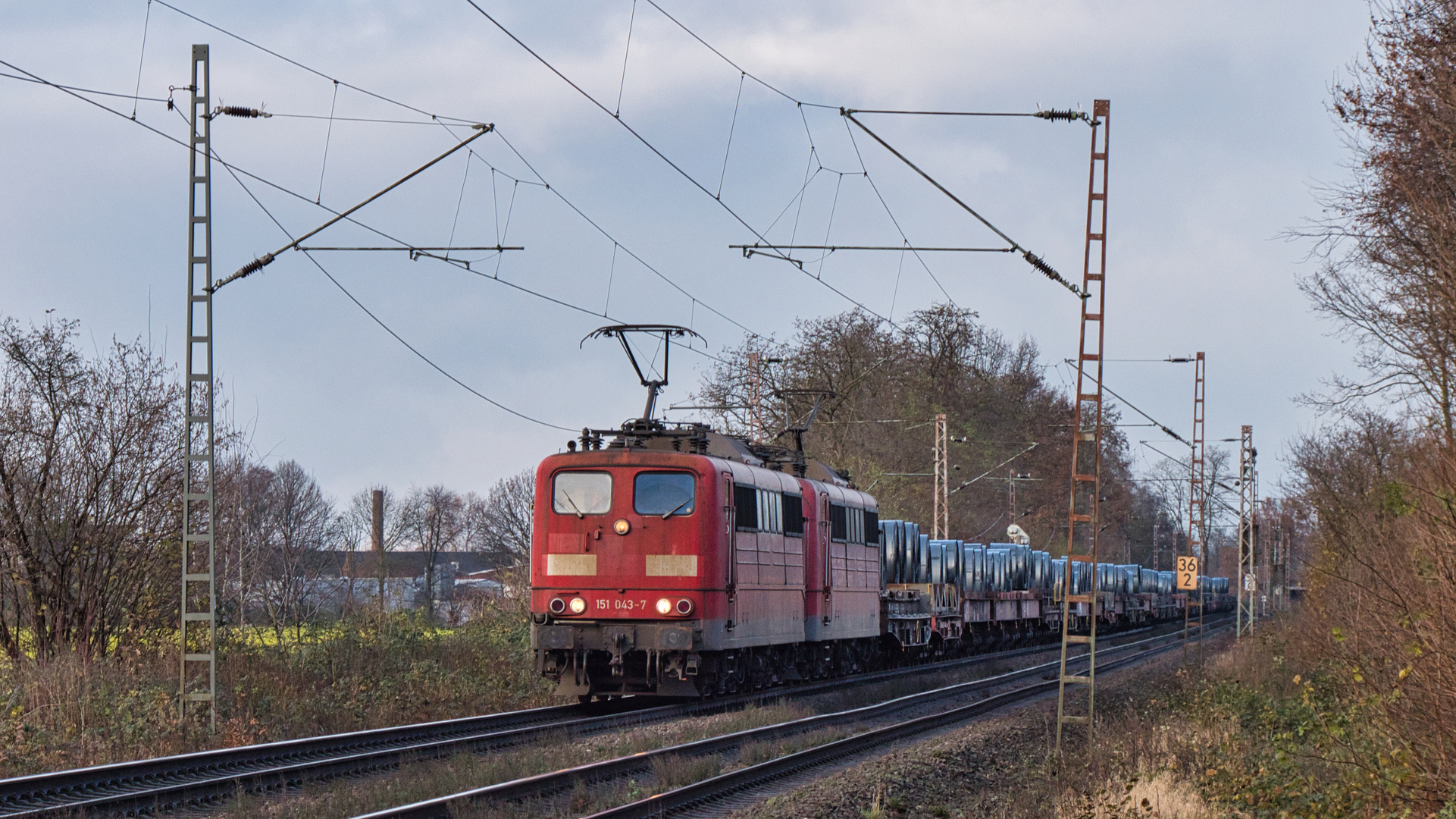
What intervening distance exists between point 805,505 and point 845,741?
689cm

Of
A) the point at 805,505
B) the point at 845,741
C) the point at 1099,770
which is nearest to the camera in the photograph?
the point at 1099,770

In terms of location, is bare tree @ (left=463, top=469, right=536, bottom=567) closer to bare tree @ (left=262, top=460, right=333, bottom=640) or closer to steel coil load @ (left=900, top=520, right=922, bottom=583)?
bare tree @ (left=262, top=460, right=333, bottom=640)

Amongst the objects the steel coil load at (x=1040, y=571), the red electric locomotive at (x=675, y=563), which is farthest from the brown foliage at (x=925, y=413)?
the red electric locomotive at (x=675, y=563)

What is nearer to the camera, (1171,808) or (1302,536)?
(1171,808)

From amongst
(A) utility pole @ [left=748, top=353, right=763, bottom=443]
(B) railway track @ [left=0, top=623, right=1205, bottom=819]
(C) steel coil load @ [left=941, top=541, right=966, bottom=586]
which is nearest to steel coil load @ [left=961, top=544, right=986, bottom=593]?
(C) steel coil load @ [left=941, top=541, right=966, bottom=586]

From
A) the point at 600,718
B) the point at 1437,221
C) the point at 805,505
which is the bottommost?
the point at 600,718

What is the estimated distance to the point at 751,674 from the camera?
Answer: 1972cm

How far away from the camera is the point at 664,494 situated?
17.6 m

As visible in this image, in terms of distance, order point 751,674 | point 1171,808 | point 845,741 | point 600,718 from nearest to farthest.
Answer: point 1171,808 → point 845,741 → point 600,718 → point 751,674

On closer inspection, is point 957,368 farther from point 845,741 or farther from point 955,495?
point 845,741

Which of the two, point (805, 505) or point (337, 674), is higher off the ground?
point (805, 505)

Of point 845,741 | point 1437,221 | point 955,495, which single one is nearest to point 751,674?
point 845,741

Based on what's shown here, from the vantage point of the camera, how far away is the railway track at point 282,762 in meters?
10.1

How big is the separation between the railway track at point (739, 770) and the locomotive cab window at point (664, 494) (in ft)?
9.84
